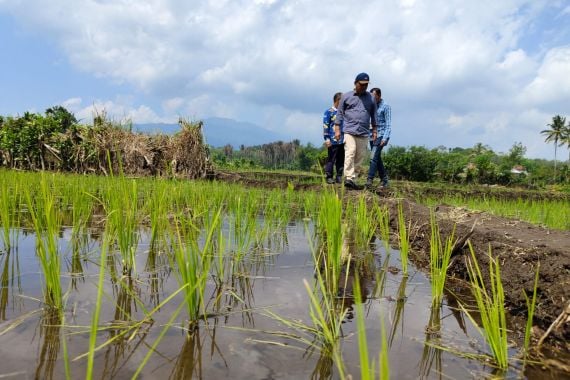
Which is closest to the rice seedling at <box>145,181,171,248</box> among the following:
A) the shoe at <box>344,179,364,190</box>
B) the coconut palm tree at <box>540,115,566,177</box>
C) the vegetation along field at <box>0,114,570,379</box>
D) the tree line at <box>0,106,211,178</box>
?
the vegetation along field at <box>0,114,570,379</box>

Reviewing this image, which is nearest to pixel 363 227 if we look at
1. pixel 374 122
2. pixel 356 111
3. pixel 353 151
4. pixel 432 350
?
pixel 432 350

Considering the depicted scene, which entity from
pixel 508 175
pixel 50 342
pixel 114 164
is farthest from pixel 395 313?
pixel 508 175

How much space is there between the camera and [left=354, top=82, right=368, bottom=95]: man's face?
5487mm

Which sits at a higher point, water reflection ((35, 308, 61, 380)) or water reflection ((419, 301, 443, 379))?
water reflection ((35, 308, 61, 380))

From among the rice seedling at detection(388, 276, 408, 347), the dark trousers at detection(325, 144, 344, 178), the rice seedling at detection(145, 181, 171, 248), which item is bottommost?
the rice seedling at detection(388, 276, 408, 347)

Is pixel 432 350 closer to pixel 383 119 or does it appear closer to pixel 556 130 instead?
pixel 383 119

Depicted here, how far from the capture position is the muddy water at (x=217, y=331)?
1050 mm

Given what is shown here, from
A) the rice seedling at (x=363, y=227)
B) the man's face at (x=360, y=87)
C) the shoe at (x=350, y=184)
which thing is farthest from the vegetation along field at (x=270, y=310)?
the shoe at (x=350, y=184)

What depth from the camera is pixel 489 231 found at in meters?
2.54

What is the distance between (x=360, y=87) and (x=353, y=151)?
36.7 inches

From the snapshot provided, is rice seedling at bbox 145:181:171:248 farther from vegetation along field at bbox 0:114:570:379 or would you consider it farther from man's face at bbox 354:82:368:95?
man's face at bbox 354:82:368:95

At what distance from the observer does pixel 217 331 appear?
4.17 ft

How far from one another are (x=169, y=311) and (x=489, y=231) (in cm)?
207

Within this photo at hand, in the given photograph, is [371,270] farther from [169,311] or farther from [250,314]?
[169,311]
